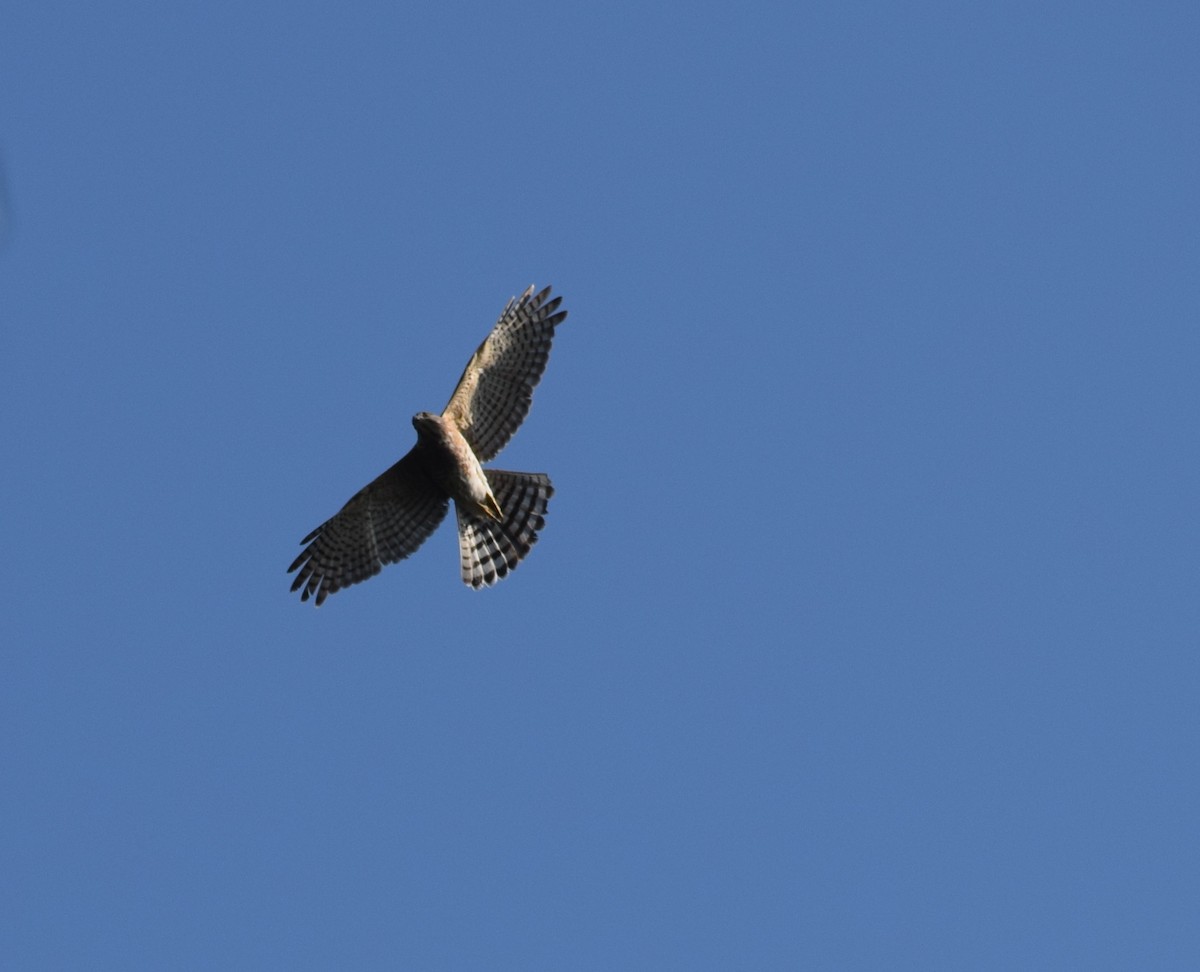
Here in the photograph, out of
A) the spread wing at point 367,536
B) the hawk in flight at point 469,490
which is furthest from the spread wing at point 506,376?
the spread wing at point 367,536

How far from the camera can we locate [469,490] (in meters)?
16.0

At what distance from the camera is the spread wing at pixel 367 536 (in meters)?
16.4

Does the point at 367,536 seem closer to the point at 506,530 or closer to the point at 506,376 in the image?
the point at 506,530

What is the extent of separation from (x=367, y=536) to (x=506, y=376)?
2025mm

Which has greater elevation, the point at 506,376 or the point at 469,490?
the point at 506,376

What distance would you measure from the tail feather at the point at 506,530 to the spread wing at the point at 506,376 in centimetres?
37

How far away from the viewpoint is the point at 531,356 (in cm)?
1608

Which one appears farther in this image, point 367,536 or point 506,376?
point 367,536

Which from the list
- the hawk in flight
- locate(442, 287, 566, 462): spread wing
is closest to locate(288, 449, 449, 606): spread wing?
the hawk in flight

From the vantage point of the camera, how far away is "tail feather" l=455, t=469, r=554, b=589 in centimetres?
1622

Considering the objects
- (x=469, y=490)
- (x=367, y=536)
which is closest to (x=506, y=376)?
(x=469, y=490)

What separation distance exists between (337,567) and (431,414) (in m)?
1.92

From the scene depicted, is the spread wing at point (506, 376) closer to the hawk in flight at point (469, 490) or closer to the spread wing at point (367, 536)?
the hawk in flight at point (469, 490)

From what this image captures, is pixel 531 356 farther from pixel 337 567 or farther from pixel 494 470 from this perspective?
pixel 337 567
